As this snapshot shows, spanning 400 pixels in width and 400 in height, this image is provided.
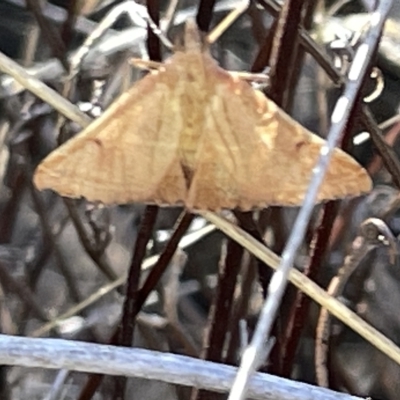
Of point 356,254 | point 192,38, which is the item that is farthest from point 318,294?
point 192,38

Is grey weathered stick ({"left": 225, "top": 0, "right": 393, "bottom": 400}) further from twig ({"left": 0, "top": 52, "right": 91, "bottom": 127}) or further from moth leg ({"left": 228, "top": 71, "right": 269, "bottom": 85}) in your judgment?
twig ({"left": 0, "top": 52, "right": 91, "bottom": 127})

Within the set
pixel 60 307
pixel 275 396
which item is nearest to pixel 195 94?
pixel 275 396

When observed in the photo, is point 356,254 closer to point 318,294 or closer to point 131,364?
point 318,294

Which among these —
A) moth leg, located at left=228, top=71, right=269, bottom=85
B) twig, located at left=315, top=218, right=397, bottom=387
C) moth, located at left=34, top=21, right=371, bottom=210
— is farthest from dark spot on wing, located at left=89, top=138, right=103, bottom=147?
twig, located at left=315, top=218, right=397, bottom=387

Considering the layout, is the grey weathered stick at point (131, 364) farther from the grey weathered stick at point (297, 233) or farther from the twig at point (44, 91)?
the twig at point (44, 91)

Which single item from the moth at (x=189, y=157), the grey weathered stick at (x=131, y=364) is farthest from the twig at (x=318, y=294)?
the grey weathered stick at (x=131, y=364)
